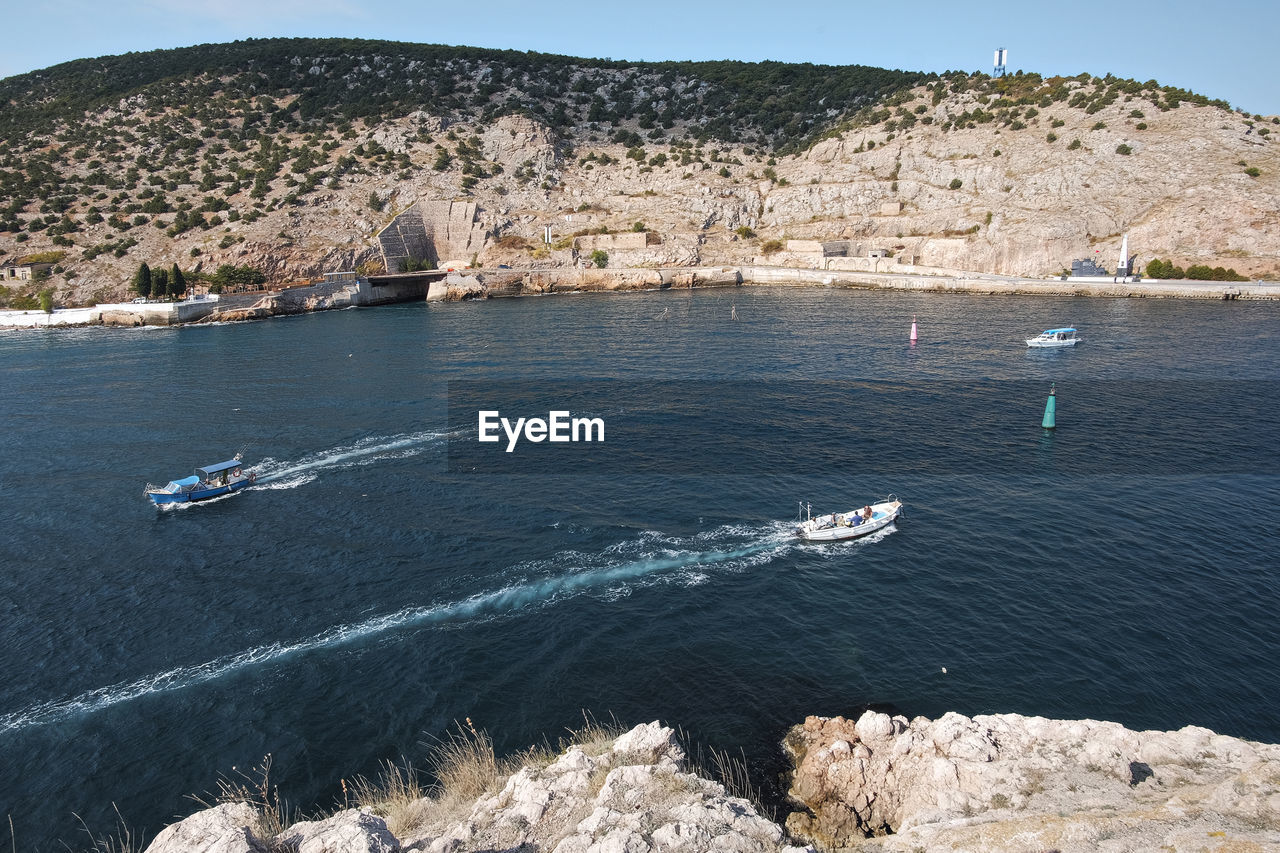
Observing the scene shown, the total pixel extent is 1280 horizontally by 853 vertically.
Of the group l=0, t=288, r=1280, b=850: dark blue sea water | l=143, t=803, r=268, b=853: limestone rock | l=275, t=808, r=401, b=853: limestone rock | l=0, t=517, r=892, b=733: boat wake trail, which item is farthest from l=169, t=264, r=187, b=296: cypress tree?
l=275, t=808, r=401, b=853: limestone rock

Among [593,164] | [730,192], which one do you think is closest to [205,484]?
[730,192]

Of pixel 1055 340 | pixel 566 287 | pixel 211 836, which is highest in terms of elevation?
pixel 566 287

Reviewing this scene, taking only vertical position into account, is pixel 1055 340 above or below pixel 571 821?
above

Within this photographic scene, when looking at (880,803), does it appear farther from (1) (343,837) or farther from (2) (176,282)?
(2) (176,282)

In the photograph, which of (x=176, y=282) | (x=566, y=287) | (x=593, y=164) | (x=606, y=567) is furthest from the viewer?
(x=593, y=164)

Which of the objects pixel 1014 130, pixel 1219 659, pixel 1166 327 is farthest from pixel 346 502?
pixel 1014 130

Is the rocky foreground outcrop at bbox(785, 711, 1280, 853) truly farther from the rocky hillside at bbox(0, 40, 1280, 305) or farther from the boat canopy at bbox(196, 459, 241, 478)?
the rocky hillside at bbox(0, 40, 1280, 305)

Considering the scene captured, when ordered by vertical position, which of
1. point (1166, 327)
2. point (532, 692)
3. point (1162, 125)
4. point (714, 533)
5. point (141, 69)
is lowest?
point (532, 692)

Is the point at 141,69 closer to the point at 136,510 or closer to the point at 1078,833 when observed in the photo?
the point at 136,510
